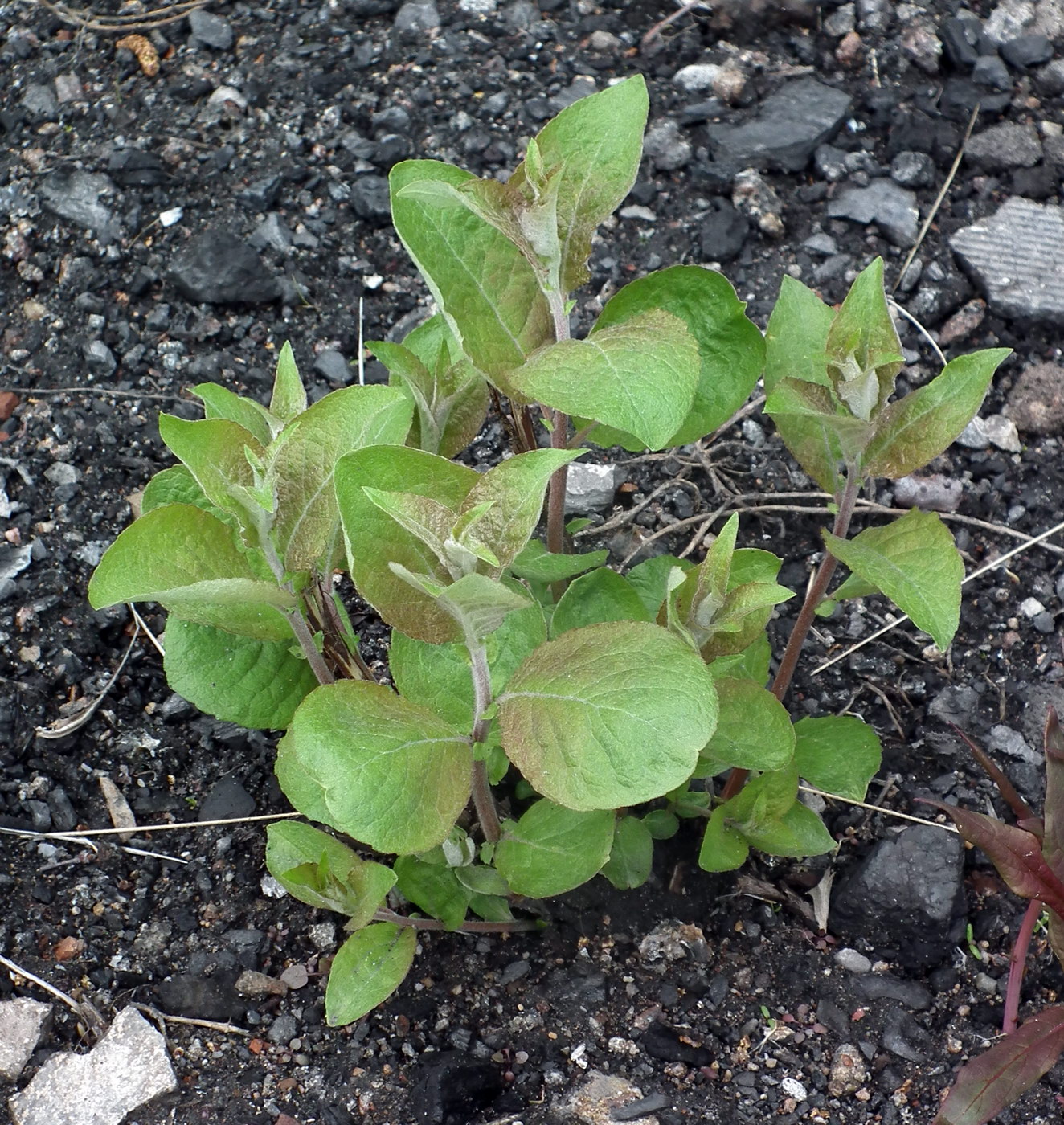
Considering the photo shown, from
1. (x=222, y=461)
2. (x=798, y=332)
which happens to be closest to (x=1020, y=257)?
(x=798, y=332)

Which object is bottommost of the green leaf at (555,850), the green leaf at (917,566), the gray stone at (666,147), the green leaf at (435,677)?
the green leaf at (555,850)

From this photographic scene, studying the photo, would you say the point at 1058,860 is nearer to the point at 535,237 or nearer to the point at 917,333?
the point at 535,237

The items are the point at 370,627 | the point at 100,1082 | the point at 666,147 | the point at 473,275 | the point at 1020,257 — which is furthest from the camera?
the point at 666,147

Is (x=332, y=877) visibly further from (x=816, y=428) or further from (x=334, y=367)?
(x=334, y=367)

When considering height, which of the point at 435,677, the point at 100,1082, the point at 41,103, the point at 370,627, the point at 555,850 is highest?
the point at 41,103

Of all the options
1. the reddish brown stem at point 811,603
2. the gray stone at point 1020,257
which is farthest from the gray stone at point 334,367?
the gray stone at point 1020,257

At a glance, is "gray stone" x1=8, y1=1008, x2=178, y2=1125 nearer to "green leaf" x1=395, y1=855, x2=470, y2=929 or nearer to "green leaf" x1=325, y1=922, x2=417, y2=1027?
"green leaf" x1=325, y1=922, x2=417, y2=1027

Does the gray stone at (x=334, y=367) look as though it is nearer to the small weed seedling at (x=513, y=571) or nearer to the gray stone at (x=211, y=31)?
the small weed seedling at (x=513, y=571)
